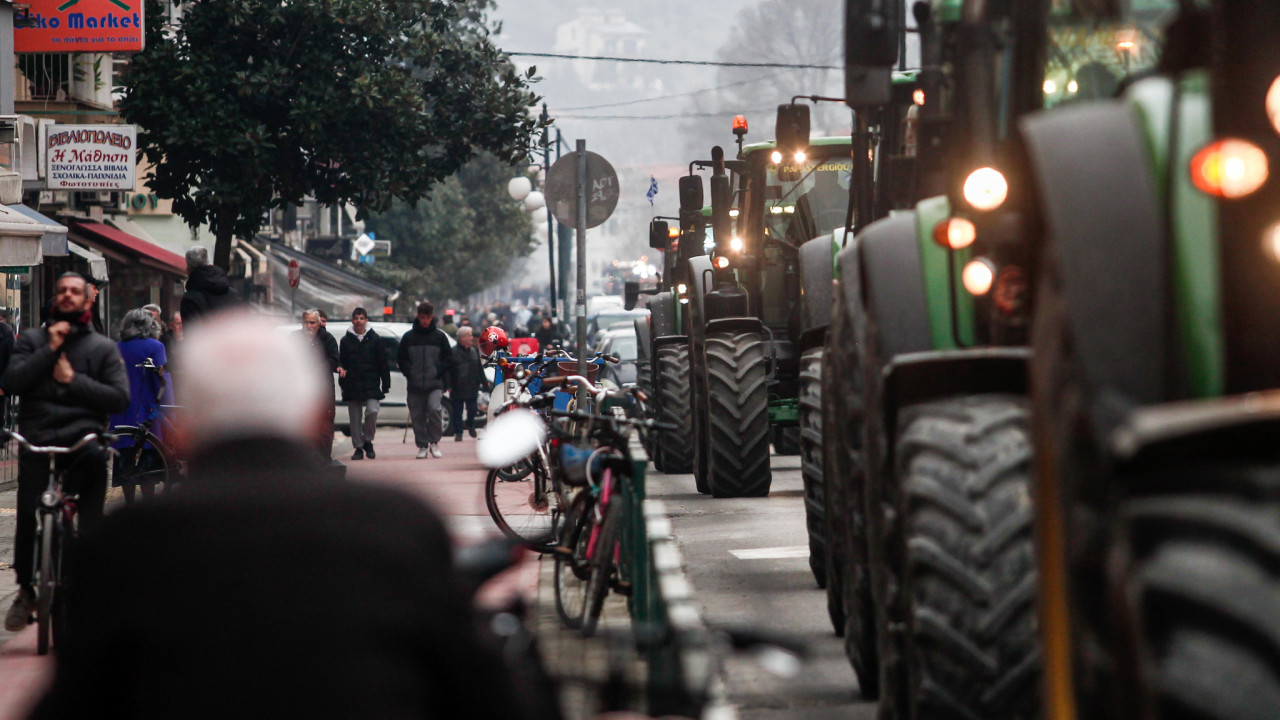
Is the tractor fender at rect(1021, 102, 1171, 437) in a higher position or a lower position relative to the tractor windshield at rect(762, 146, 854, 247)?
lower

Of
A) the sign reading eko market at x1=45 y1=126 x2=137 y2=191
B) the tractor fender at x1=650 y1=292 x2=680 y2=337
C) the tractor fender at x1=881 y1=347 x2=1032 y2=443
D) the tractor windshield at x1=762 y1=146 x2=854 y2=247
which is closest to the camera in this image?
the tractor fender at x1=881 y1=347 x2=1032 y2=443

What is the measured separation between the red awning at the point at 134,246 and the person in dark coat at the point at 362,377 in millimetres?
8233

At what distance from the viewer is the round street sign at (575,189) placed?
14.3m

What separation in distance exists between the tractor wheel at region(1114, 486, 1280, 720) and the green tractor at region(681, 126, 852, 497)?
9913mm

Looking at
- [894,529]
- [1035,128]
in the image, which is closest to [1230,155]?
[1035,128]

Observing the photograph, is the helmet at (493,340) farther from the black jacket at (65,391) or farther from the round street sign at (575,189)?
the black jacket at (65,391)

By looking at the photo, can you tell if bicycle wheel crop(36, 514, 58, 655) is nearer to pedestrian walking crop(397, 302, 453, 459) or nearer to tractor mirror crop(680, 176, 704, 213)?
tractor mirror crop(680, 176, 704, 213)

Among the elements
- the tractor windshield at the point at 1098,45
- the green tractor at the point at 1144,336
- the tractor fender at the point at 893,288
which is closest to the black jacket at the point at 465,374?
the tractor fender at the point at 893,288

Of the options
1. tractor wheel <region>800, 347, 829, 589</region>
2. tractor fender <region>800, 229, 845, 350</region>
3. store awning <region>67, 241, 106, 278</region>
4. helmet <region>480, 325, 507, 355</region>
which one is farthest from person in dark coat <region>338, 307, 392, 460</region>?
tractor wheel <region>800, 347, 829, 589</region>

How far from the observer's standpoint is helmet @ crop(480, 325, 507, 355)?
2081 centimetres

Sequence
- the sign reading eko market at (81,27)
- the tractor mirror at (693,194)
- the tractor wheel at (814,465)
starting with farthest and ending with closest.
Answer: the sign reading eko market at (81,27), the tractor mirror at (693,194), the tractor wheel at (814,465)

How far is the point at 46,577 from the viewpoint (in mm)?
8258

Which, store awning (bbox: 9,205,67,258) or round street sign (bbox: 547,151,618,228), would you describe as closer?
round street sign (bbox: 547,151,618,228)

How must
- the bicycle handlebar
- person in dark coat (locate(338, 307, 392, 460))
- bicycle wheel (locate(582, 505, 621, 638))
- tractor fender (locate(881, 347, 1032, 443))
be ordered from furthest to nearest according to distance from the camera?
person in dark coat (locate(338, 307, 392, 460)), the bicycle handlebar, bicycle wheel (locate(582, 505, 621, 638)), tractor fender (locate(881, 347, 1032, 443))
